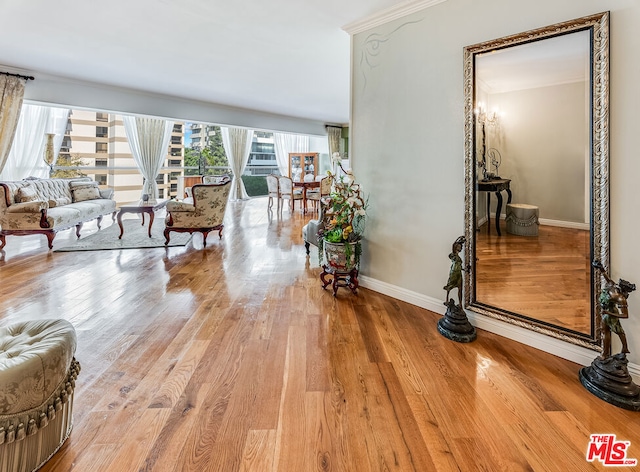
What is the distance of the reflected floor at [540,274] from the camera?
6.37 ft

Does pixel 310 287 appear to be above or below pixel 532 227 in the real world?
below

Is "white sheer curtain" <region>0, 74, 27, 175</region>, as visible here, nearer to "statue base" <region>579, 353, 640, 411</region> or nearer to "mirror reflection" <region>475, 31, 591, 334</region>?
"mirror reflection" <region>475, 31, 591, 334</region>

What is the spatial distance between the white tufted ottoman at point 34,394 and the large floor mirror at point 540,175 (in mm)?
2330

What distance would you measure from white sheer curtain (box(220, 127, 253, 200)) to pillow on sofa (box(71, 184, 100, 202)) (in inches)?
146

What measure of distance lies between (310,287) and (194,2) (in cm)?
272

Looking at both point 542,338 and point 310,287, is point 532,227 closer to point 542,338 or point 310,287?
point 542,338

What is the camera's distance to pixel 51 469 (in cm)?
120

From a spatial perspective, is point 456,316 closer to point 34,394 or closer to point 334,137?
point 34,394

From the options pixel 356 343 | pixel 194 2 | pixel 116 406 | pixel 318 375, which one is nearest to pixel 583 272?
pixel 356 343

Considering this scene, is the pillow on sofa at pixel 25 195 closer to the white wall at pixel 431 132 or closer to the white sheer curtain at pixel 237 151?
the white wall at pixel 431 132

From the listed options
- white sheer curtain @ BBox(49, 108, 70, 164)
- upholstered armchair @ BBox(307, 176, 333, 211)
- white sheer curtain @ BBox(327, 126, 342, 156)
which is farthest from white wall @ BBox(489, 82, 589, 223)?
white sheer curtain @ BBox(327, 126, 342, 156)

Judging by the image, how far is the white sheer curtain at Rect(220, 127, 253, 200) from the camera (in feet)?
31.6

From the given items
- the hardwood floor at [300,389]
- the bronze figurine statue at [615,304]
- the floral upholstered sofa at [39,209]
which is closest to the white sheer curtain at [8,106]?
A: the floral upholstered sofa at [39,209]

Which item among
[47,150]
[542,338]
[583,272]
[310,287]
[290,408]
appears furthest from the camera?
[47,150]
